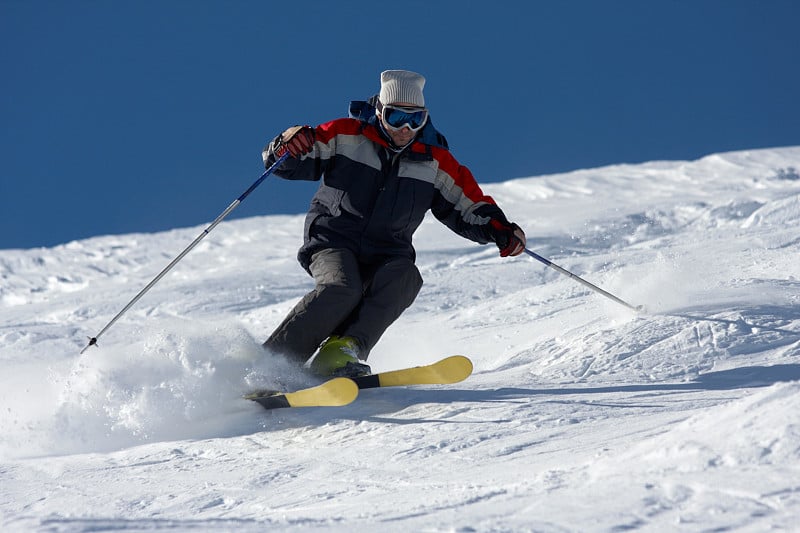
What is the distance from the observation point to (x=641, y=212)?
15773mm

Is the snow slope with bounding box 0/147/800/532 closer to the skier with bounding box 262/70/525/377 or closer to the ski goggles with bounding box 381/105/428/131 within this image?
the skier with bounding box 262/70/525/377

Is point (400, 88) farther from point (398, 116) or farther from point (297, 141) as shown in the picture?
point (297, 141)

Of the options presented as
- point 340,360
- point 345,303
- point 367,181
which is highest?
point 367,181

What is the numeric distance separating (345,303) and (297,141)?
935 millimetres

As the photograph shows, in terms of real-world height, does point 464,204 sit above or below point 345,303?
above

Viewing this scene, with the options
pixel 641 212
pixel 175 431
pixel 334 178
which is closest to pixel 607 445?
pixel 175 431

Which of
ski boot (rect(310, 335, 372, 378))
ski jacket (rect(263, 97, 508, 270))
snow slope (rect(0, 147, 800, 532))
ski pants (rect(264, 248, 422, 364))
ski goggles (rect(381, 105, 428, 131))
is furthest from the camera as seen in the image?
ski jacket (rect(263, 97, 508, 270))

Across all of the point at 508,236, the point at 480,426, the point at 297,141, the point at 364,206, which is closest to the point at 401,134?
the point at 364,206

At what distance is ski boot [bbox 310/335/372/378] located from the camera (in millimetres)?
4637

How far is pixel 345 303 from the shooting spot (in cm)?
491

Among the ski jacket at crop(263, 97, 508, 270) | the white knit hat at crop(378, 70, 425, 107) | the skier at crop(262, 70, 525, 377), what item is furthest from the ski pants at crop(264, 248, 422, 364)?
the white knit hat at crop(378, 70, 425, 107)

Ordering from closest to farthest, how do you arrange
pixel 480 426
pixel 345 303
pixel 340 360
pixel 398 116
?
pixel 480 426
pixel 340 360
pixel 345 303
pixel 398 116

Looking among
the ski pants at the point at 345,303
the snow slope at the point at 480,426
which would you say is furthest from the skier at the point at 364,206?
the snow slope at the point at 480,426

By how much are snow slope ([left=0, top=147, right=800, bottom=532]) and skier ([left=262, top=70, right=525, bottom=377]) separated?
12.8 inches
